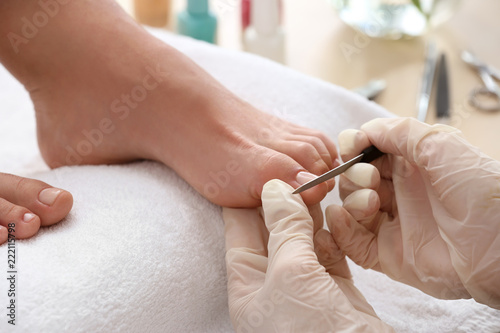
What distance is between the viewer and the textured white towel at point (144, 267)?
0.53 metres

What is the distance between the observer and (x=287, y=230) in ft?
1.83

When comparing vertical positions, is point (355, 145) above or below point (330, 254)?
above

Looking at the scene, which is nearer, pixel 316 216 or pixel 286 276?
pixel 286 276

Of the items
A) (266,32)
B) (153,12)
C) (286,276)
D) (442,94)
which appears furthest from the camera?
(153,12)

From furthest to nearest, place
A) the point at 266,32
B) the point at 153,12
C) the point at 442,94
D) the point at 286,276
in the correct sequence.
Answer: the point at 153,12 → the point at 266,32 → the point at 442,94 → the point at 286,276

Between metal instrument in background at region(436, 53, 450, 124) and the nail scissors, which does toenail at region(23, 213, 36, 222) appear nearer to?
metal instrument in background at region(436, 53, 450, 124)

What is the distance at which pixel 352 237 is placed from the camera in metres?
0.61

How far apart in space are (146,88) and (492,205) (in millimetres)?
439

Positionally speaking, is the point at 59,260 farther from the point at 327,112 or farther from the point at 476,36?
the point at 476,36

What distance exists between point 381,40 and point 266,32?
0.27 metres

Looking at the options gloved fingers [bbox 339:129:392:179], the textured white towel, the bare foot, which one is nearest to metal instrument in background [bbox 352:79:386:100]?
the textured white towel

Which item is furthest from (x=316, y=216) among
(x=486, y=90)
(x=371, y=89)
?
(x=486, y=90)

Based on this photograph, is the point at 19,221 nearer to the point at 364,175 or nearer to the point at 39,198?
the point at 39,198

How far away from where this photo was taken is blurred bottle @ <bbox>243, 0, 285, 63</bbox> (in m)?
1.13
